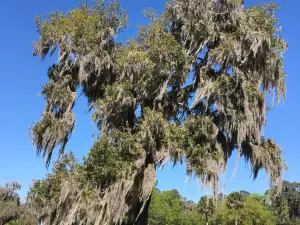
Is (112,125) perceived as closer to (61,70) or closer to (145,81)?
(145,81)

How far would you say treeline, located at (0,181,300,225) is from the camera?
37.2m

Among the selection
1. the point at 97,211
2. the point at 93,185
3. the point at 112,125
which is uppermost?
the point at 112,125

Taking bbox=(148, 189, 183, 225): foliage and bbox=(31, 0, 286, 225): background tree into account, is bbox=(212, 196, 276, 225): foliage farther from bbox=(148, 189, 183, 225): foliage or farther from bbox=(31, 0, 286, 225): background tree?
bbox=(31, 0, 286, 225): background tree

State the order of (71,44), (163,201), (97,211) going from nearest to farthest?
1. (97,211)
2. (71,44)
3. (163,201)

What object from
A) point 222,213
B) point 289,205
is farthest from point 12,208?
point 289,205

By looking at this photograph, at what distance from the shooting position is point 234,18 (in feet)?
45.9

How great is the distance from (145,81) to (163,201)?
143 feet

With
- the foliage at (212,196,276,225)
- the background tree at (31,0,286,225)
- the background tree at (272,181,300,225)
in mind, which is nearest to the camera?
the background tree at (31,0,286,225)

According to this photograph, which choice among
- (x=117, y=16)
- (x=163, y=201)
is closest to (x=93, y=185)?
(x=117, y=16)

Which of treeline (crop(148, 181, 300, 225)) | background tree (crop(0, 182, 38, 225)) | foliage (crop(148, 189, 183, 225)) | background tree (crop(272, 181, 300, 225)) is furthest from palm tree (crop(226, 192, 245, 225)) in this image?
background tree (crop(0, 182, 38, 225))

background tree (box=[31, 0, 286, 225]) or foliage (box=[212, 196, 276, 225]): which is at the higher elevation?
foliage (box=[212, 196, 276, 225])

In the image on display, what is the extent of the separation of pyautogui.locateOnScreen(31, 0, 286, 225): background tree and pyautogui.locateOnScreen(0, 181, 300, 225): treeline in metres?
23.8

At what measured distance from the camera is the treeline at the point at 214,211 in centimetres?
3719

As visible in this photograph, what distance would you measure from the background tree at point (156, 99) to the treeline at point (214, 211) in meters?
23.8
